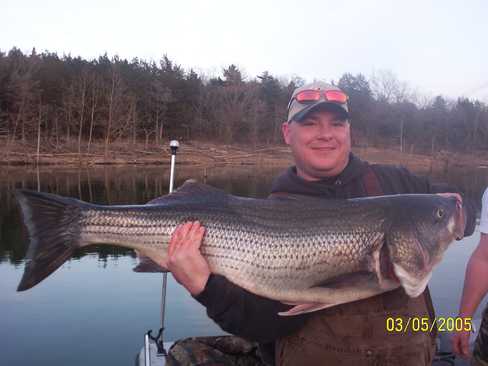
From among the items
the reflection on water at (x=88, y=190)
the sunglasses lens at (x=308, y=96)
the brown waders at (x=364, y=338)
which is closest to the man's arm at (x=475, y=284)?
the brown waders at (x=364, y=338)

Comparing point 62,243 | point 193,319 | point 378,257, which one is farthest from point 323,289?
point 193,319

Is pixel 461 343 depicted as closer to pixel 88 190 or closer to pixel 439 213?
pixel 439 213

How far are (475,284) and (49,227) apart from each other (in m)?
3.44

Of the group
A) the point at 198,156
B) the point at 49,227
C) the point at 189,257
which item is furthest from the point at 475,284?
the point at 198,156

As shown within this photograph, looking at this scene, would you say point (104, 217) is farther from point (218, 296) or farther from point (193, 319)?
point (193, 319)

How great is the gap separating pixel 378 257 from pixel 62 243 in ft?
7.68

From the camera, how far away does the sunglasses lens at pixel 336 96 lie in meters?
3.78

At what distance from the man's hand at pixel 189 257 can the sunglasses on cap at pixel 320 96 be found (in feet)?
4.64

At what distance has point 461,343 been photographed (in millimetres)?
3855

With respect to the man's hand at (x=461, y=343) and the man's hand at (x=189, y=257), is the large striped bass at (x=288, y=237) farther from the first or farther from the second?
the man's hand at (x=461, y=343)

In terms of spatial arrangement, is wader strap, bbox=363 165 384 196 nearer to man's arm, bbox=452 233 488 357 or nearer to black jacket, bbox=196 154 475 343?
black jacket, bbox=196 154 475 343

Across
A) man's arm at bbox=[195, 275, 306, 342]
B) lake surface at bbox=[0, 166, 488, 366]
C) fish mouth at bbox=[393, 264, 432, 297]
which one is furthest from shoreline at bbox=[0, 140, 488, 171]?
fish mouth at bbox=[393, 264, 432, 297]

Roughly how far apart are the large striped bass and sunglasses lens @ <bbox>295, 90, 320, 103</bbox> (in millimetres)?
901

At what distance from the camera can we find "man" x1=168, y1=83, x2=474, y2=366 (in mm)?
3213
